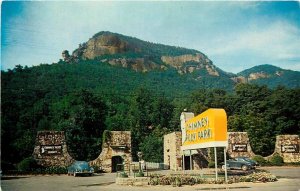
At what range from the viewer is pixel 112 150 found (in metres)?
29.5

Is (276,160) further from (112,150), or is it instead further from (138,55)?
(138,55)

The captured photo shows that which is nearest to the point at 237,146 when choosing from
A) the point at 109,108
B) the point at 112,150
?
the point at 112,150

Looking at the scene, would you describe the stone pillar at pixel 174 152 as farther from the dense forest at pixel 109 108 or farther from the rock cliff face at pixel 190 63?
the rock cliff face at pixel 190 63

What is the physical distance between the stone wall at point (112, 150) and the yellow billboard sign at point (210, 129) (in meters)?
9.38

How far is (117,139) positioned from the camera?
29781 mm

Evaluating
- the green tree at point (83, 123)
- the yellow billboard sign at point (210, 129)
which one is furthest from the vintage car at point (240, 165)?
the green tree at point (83, 123)

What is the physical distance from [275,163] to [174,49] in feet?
210

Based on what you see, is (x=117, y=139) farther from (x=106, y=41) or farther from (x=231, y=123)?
(x=106, y=41)

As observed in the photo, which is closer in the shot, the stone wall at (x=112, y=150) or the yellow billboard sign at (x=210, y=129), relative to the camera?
the yellow billboard sign at (x=210, y=129)

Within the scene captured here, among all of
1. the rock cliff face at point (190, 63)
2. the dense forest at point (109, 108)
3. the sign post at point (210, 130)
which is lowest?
the sign post at point (210, 130)

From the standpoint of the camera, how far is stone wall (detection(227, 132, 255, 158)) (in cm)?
3200

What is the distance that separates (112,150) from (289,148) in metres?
16.5

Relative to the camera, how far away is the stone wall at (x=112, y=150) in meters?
29.3

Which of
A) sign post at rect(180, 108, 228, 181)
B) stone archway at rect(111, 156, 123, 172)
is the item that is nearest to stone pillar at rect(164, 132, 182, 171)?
stone archway at rect(111, 156, 123, 172)
